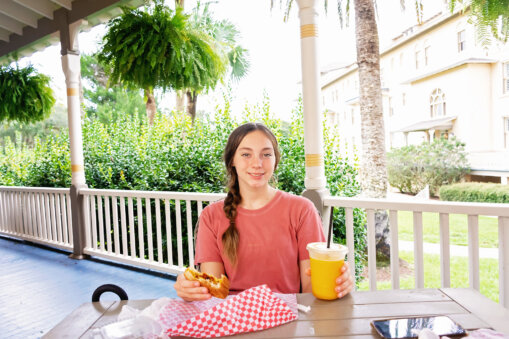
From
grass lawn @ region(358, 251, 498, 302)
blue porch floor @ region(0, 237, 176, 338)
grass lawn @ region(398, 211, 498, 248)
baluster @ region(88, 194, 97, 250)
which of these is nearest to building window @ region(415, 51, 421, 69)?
grass lawn @ region(398, 211, 498, 248)

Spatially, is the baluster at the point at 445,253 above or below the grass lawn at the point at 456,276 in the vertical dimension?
above

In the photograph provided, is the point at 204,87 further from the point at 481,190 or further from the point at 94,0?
the point at 481,190

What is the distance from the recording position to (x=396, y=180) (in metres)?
14.0

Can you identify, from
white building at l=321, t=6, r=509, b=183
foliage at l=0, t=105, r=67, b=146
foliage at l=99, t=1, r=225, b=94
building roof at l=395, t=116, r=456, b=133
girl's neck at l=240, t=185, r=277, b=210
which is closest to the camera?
girl's neck at l=240, t=185, r=277, b=210

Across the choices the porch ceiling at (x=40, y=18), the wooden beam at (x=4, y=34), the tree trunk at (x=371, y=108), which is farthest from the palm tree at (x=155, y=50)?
the tree trunk at (x=371, y=108)

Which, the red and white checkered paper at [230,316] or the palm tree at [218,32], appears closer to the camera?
the red and white checkered paper at [230,316]

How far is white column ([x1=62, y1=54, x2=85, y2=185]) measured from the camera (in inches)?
177

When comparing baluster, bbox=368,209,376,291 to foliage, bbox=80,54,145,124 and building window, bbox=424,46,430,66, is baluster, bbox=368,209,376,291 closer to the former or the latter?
foliage, bbox=80,54,145,124

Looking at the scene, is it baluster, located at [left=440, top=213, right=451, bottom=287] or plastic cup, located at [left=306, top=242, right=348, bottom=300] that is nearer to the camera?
plastic cup, located at [left=306, top=242, right=348, bottom=300]

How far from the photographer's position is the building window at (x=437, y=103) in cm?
1633

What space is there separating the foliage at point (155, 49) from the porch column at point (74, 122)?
1.11 metres

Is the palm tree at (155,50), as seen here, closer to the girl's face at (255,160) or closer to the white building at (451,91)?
the girl's face at (255,160)

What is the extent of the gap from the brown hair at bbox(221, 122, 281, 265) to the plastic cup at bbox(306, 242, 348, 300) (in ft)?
1.35

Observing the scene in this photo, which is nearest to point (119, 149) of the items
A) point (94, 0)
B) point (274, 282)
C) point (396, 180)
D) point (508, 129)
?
point (94, 0)
